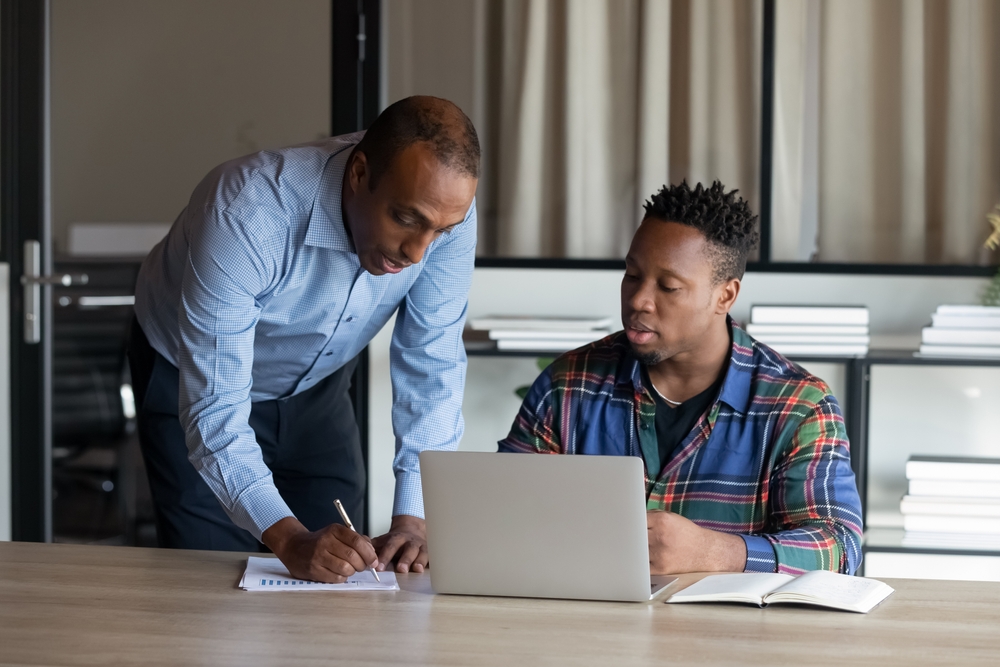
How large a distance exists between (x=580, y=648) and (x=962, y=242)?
2.31m

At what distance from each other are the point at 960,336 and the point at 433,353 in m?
1.57

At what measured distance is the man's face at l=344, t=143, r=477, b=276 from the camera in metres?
1.60

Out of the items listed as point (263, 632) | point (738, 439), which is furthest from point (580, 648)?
point (738, 439)

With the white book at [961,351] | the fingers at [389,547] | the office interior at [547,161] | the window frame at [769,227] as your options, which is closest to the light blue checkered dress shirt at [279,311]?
the fingers at [389,547]

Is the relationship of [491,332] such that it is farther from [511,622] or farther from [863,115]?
[511,622]

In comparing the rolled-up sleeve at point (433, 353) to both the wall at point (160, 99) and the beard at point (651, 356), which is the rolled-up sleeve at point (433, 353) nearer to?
the beard at point (651, 356)

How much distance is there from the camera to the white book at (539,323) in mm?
2988

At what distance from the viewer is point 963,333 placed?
2877 mm

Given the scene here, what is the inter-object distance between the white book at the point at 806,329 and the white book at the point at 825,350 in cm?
3

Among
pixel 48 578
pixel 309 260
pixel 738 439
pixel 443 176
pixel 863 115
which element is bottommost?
pixel 48 578

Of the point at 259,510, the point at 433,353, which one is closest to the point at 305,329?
the point at 433,353

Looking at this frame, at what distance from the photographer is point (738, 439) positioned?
1822mm

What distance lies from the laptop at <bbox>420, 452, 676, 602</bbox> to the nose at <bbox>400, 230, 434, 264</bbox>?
1.13 ft

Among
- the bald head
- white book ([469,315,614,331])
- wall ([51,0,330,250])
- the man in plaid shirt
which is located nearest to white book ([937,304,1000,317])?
white book ([469,315,614,331])
